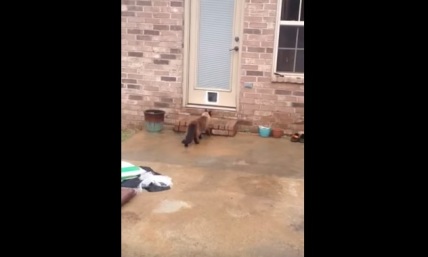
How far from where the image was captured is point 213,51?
5.27m

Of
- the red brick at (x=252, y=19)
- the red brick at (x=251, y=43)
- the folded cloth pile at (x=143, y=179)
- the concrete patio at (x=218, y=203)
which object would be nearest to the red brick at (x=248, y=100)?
the concrete patio at (x=218, y=203)

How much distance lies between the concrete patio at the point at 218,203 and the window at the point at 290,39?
1.05 meters

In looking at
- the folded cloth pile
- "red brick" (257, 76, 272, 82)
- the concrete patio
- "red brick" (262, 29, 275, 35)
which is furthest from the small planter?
"red brick" (262, 29, 275, 35)

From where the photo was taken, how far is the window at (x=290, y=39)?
4.93 metres

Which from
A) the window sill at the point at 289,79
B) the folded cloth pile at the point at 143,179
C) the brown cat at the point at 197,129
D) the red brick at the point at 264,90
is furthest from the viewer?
the red brick at the point at 264,90

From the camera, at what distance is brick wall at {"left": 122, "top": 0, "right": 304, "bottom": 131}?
16.6 feet

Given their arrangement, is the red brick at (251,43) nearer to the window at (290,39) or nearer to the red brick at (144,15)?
the window at (290,39)

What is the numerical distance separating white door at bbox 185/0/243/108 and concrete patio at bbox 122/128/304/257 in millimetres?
803

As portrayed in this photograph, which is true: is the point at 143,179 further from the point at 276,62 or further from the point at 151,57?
the point at 276,62

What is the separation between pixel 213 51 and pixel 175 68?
23.0 inches

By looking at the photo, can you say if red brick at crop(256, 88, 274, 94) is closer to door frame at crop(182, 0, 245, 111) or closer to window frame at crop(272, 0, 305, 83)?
window frame at crop(272, 0, 305, 83)
